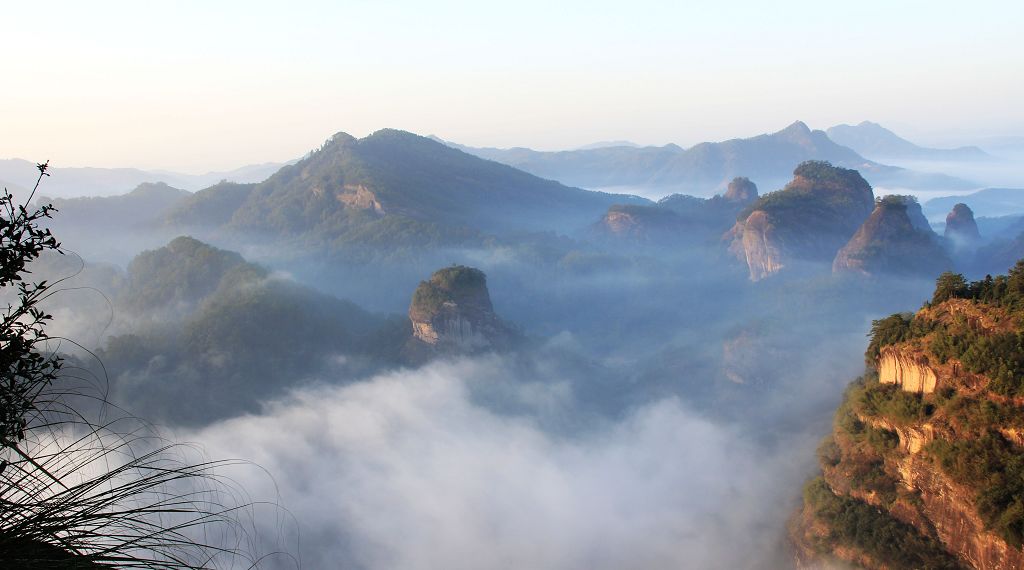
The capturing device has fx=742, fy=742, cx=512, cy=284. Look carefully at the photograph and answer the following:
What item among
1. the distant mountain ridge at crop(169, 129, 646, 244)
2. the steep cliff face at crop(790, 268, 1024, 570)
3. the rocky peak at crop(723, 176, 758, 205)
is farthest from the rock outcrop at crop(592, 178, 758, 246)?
the steep cliff face at crop(790, 268, 1024, 570)

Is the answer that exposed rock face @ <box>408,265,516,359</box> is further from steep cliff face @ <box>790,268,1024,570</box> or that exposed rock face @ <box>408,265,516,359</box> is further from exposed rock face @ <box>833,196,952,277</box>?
exposed rock face @ <box>833,196,952,277</box>

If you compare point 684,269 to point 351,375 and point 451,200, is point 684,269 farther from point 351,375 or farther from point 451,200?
point 351,375

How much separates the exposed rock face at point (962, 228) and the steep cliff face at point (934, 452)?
292 feet

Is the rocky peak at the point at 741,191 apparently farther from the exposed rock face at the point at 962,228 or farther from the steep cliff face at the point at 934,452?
the steep cliff face at the point at 934,452

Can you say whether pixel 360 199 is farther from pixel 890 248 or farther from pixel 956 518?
pixel 956 518

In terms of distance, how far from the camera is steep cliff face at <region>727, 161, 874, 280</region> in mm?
88000

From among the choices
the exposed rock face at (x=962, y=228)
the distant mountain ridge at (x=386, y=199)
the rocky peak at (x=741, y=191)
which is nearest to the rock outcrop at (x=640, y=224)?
the distant mountain ridge at (x=386, y=199)

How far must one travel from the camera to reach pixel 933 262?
78.8 m

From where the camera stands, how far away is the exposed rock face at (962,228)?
333 ft

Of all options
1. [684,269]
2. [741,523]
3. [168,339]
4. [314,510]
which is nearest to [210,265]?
[168,339]

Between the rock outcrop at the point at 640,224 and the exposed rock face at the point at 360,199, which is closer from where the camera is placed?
the exposed rock face at the point at 360,199

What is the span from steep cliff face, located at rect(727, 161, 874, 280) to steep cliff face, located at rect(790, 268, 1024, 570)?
64147mm

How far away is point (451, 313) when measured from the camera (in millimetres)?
57531

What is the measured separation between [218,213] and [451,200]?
34291mm
